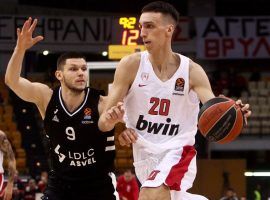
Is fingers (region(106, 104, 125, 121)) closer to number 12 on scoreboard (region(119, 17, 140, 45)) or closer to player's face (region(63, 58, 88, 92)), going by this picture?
player's face (region(63, 58, 88, 92))

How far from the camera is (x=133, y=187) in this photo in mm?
12930

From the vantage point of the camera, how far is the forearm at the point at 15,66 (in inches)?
217

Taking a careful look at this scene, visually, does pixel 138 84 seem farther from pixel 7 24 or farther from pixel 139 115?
pixel 7 24

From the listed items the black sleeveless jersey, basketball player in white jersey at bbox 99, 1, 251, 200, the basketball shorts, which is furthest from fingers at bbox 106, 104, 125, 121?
the black sleeveless jersey

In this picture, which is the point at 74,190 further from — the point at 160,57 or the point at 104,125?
the point at 160,57

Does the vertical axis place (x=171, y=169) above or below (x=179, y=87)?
below

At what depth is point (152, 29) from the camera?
524 cm

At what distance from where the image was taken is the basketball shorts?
5129mm

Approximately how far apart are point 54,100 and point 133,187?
7321 mm

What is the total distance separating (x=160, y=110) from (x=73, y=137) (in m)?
Answer: 0.81

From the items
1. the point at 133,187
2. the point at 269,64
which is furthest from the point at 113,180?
the point at 269,64

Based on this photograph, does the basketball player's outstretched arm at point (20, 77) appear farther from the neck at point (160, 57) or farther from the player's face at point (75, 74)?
the neck at point (160, 57)

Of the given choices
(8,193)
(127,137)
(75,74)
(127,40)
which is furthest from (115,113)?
(127,40)

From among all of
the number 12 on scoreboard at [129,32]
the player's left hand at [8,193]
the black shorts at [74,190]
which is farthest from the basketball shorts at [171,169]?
the number 12 on scoreboard at [129,32]
